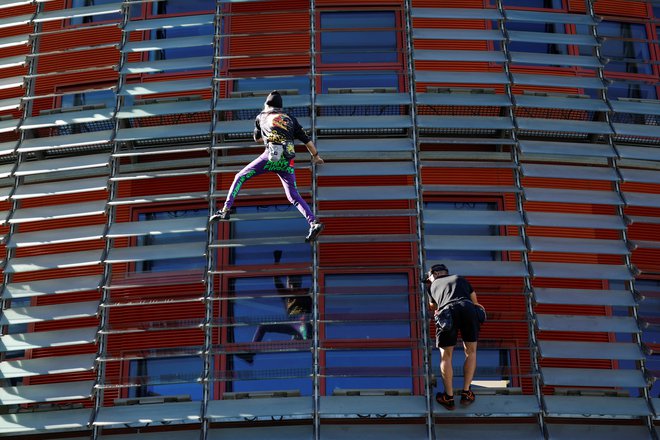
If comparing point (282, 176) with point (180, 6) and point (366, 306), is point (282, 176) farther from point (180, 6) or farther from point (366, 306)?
point (180, 6)

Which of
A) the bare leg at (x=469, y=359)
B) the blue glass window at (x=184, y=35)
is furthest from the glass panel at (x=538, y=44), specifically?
the bare leg at (x=469, y=359)

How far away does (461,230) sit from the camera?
1321 cm

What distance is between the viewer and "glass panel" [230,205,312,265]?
1308 centimetres

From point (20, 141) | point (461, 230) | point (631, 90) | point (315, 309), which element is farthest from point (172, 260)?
point (631, 90)

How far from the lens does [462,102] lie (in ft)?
41.1

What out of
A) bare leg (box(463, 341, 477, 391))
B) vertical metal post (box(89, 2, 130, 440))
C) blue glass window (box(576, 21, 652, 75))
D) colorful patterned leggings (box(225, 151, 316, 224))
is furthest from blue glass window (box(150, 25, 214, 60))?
bare leg (box(463, 341, 477, 391))

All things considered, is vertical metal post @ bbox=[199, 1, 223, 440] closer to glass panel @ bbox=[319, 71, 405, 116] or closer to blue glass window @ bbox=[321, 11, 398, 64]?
glass panel @ bbox=[319, 71, 405, 116]

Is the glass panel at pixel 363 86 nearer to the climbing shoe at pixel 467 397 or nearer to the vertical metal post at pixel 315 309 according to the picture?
the vertical metal post at pixel 315 309

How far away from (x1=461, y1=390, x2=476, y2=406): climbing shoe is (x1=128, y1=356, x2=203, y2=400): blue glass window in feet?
12.9

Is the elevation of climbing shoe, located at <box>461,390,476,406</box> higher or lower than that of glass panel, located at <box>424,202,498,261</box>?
lower

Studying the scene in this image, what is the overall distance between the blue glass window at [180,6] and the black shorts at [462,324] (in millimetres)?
7869

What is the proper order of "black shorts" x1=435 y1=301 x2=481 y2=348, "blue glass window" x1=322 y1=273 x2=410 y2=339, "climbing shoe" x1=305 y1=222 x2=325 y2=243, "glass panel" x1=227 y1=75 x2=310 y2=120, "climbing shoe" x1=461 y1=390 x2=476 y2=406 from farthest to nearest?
"glass panel" x1=227 y1=75 x2=310 y2=120
"blue glass window" x1=322 y1=273 x2=410 y2=339
"climbing shoe" x1=305 y1=222 x2=325 y2=243
"climbing shoe" x1=461 y1=390 x2=476 y2=406
"black shorts" x1=435 y1=301 x2=481 y2=348

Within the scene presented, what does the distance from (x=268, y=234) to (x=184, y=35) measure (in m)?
4.30

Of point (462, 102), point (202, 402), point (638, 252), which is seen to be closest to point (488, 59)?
point (462, 102)
